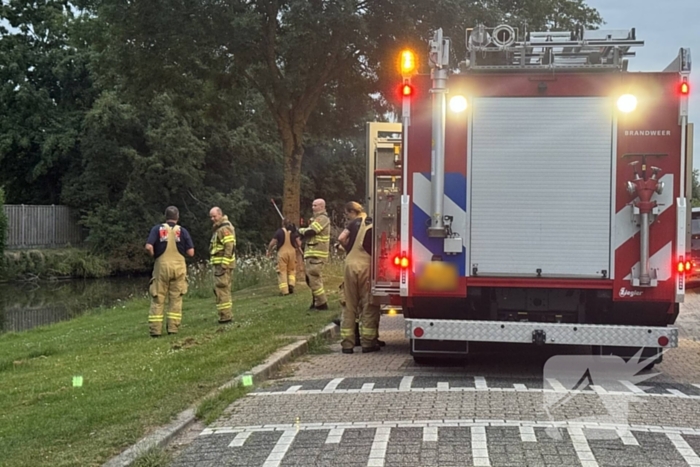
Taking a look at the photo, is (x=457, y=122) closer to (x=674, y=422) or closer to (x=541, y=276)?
(x=541, y=276)

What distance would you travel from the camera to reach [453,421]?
635 centimetres

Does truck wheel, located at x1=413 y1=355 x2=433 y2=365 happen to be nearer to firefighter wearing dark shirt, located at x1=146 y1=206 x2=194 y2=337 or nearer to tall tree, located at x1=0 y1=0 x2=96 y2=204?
firefighter wearing dark shirt, located at x1=146 y1=206 x2=194 y2=337

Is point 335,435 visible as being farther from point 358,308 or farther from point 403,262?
point 358,308

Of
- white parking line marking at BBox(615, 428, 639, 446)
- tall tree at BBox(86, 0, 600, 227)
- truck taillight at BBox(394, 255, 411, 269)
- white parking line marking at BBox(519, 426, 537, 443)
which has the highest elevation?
tall tree at BBox(86, 0, 600, 227)

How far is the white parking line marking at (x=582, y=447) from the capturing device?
5.35 meters

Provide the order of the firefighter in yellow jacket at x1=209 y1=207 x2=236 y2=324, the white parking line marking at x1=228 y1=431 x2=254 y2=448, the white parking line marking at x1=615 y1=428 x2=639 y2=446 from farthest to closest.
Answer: the firefighter in yellow jacket at x1=209 y1=207 x2=236 y2=324, the white parking line marking at x1=228 y1=431 x2=254 y2=448, the white parking line marking at x1=615 y1=428 x2=639 y2=446

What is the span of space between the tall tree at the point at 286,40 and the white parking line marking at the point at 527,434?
12209 millimetres

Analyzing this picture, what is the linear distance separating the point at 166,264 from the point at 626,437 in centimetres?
759

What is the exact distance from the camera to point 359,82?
67.3 ft

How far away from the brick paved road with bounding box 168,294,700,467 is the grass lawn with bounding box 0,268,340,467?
0.62m

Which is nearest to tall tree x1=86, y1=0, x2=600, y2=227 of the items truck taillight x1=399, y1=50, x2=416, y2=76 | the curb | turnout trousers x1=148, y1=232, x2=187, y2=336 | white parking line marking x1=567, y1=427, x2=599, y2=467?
turnout trousers x1=148, y1=232, x2=187, y2=336

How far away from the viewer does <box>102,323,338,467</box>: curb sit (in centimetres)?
562

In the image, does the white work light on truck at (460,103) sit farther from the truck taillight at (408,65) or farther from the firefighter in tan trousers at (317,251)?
the firefighter in tan trousers at (317,251)

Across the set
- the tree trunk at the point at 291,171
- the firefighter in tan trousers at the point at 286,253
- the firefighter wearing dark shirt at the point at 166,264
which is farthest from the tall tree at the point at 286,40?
the firefighter wearing dark shirt at the point at 166,264
